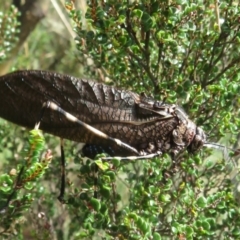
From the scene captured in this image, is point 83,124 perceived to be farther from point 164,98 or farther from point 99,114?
point 164,98

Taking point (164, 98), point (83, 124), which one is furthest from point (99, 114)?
point (164, 98)

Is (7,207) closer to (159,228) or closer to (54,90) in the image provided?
(54,90)

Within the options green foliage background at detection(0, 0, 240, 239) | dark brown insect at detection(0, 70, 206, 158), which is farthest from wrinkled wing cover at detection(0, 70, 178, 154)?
green foliage background at detection(0, 0, 240, 239)

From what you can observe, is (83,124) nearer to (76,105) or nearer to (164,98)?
(76,105)

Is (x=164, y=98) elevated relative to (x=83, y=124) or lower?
elevated

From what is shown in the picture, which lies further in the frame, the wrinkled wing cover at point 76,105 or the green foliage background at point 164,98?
the wrinkled wing cover at point 76,105

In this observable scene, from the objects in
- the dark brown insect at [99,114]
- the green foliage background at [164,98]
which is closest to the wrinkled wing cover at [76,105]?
the dark brown insect at [99,114]

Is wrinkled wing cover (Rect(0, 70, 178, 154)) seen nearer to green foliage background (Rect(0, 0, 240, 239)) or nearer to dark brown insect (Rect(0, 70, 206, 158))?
dark brown insect (Rect(0, 70, 206, 158))

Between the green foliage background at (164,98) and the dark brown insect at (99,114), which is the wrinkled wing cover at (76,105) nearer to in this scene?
the dark brown insect at (99,114)

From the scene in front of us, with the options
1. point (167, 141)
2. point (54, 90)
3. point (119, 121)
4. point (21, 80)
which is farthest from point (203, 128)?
point (21, 80)
